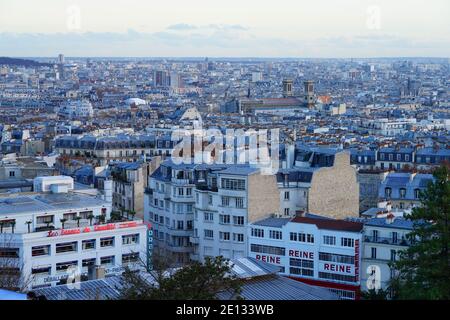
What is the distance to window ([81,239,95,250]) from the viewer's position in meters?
14.7

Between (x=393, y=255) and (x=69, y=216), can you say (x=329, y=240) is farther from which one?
(x=69, y=216)

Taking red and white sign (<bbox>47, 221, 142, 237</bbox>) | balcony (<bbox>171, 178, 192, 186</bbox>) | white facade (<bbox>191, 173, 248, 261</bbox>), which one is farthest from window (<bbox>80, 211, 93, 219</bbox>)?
balcony (<bbox>171, 178, 192, 186</bbox>)

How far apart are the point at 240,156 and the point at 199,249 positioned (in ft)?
11.5

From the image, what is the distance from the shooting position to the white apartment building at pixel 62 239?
1406 centimetres

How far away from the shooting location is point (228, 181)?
17578mm

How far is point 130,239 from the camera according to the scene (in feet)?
50.2

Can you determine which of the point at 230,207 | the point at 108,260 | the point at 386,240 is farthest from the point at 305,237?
the point at 108,260

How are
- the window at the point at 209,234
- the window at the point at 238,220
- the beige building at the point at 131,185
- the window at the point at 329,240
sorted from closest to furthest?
the window at the point at 329,240
the window at the point at 238,220
the window at the point at 209,234
the beige building at the point at 131,185

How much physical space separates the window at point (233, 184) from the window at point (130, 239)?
8.74ft

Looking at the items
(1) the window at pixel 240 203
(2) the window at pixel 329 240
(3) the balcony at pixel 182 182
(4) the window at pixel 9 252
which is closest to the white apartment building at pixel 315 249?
(2) the window at pixel 329 240

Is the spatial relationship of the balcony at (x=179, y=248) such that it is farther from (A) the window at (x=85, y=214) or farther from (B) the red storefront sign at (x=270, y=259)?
(A) the window at (x=85, y=214)
